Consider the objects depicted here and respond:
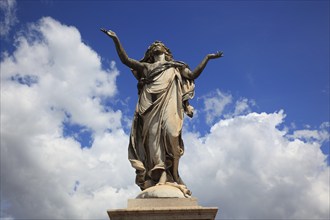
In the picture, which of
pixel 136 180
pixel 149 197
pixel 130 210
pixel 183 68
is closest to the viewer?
pixel 130 210

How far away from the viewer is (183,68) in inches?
477

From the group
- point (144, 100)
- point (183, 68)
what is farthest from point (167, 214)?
point (183, 68)

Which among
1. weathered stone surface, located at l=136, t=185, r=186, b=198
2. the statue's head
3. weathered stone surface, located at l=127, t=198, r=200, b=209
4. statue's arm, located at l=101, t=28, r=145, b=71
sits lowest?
weathered stone surface, located at l=127, t=198, r=200, b=209

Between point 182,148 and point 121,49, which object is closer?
point 182,148

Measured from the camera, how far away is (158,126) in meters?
10.9

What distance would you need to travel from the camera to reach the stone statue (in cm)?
1059

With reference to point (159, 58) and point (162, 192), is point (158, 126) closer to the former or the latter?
point (162, 192)

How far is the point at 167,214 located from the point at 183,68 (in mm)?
4911

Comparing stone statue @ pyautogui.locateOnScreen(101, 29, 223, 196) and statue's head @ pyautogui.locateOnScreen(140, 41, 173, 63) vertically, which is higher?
statue's head @ pyautogui.locateOnScreen(140, 41, 173, 63)

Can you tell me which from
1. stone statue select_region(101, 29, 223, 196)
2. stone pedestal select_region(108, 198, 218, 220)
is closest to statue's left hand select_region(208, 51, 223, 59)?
stone statue select_region(101, 29, 223, 196)

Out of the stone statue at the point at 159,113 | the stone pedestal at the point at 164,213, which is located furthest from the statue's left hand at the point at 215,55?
the stone pedestal at the point at 164,213

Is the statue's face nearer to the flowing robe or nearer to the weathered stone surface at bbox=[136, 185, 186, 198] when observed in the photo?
the flowing robe

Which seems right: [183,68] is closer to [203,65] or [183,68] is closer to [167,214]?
[203,65]

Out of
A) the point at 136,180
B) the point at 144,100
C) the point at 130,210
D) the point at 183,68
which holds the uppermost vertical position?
the point at 183,68
